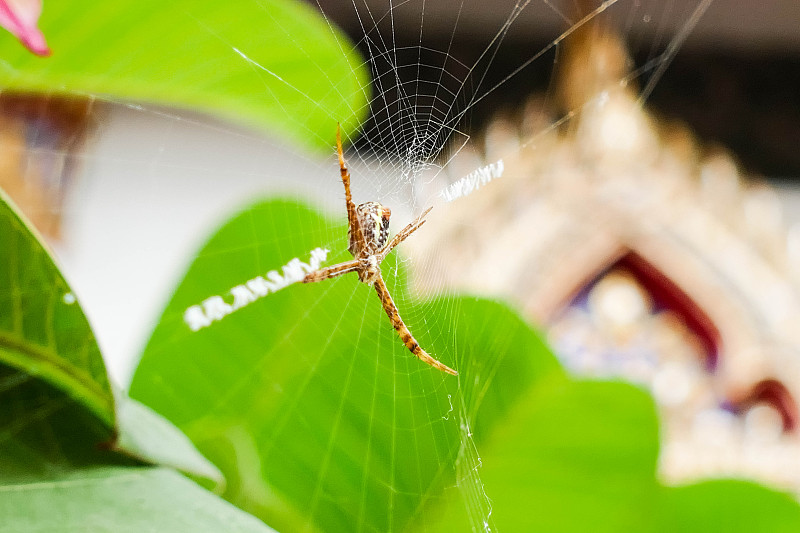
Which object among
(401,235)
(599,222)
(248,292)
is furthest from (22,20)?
(599,222)

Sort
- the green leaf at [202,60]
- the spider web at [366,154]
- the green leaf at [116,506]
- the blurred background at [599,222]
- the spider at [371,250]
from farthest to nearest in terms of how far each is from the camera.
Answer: the blurred background at [599,222]
the spider web at [366,154]
the spider at [371,250]
the green leaf at [202,60]
the green leaf at [116,506]

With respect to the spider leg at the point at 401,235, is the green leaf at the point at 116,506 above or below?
below

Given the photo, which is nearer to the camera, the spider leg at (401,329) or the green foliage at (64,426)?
the green foliage at (64,426)

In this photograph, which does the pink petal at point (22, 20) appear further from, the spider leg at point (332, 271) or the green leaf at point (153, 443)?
the spider leg at point (332, 271)

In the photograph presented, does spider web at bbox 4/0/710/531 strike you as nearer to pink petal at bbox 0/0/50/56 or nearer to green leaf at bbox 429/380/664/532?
green leaf at bbox 429/380/664/532

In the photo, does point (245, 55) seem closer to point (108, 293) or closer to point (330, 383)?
point (330, 383)

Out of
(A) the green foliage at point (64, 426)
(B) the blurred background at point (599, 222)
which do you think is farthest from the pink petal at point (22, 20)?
(B) the blurred background at point (599, 222)

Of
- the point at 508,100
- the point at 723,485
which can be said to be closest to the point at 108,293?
the point at 508,100

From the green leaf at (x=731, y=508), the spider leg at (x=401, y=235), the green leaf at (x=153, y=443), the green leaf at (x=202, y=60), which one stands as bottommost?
the green leaf at (x=731, y=508)
